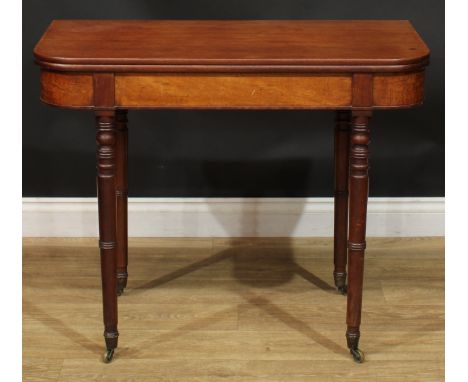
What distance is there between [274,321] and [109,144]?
0.90 m

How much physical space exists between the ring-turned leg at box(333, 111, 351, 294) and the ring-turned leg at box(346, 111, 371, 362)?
0.47 meters

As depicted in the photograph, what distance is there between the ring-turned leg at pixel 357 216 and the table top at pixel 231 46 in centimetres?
19

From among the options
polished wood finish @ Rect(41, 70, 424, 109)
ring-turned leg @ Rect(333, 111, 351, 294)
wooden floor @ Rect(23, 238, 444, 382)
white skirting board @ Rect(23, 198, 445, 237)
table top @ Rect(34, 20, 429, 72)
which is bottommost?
wooden floor @ Rect(23, 238, 444, 382)

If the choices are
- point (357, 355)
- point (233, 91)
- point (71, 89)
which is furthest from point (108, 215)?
point (357, 355)

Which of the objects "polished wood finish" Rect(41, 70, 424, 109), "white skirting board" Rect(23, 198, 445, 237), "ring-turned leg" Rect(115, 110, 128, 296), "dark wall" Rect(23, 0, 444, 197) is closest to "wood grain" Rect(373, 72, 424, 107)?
"polished wood finish" Rect(41, 70, 424, 109)

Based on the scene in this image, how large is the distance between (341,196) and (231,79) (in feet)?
2.81

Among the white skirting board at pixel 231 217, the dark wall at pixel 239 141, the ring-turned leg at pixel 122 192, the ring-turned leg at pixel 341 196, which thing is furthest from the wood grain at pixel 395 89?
the white skirting board at pixel 231 217

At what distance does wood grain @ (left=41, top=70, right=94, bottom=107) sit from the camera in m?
3.15

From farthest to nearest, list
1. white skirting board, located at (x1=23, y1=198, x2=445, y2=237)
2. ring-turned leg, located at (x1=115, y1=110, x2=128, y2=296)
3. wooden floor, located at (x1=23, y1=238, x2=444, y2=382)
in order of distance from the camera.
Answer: white skirting board, located at (x1=23, y1=198, x2=445, y2=237) → ring-turned leg, located at (x1=115, y1=110, x2=128, y2=296) → wooden floor, located at (x1=23, y1=238, x2=444, y2=382)

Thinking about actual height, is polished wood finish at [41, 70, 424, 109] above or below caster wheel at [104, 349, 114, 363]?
above

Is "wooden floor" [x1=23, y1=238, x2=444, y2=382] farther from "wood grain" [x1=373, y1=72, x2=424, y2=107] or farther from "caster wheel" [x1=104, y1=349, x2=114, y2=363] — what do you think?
"wood grain" [x1=373, y1=72, x2=424, y2=107]

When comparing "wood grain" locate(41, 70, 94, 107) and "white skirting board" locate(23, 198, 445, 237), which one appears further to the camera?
"white skirting board" locate(23, 198, 445, 237)

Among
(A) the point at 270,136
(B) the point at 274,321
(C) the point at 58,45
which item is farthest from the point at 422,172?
(C) the point at 58,45

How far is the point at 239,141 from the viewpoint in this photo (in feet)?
14.2
